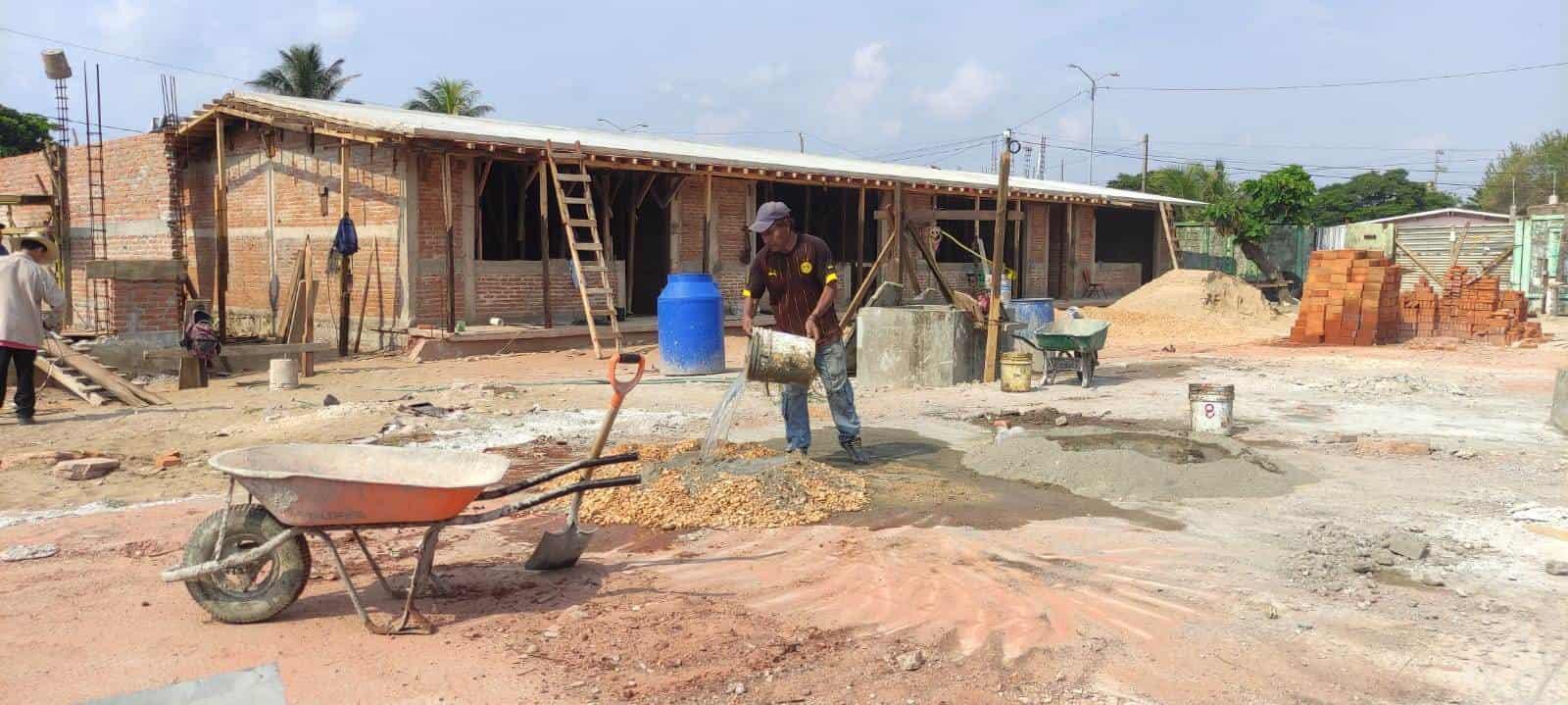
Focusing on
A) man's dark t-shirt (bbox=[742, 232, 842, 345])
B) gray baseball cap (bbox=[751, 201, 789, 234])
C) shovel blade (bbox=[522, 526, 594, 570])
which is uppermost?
gray baseball cap (bbox=[751, 201, 789, 234])

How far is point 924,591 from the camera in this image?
4512 mm

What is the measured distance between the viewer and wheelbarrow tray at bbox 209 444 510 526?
3867 mm

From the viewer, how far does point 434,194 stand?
15.4 meters

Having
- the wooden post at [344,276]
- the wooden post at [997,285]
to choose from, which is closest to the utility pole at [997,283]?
the wooden post at [997,285]

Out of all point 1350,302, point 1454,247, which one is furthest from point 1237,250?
point 1350,302

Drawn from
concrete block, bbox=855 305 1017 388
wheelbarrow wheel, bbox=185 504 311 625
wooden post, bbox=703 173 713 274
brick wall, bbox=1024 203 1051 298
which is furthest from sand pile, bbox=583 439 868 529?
brick wall, bbox=1024 203 1051 298

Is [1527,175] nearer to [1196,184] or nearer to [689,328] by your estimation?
[1196,184]

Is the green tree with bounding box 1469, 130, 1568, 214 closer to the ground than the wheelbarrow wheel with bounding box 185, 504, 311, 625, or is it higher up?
higher up

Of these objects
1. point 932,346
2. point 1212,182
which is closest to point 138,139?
point 932,346

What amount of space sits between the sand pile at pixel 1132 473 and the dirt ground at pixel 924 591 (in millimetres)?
43

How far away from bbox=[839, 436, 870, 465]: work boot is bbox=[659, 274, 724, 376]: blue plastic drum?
580cm

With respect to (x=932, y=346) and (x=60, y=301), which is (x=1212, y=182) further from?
(x=60, y=301)

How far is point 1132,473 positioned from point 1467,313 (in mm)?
13946

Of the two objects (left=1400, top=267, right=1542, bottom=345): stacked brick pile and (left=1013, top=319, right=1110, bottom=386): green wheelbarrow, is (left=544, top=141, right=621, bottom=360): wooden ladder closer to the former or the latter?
(left=1013, top=319, right=1110, bottom=386): green wheelbarrow
